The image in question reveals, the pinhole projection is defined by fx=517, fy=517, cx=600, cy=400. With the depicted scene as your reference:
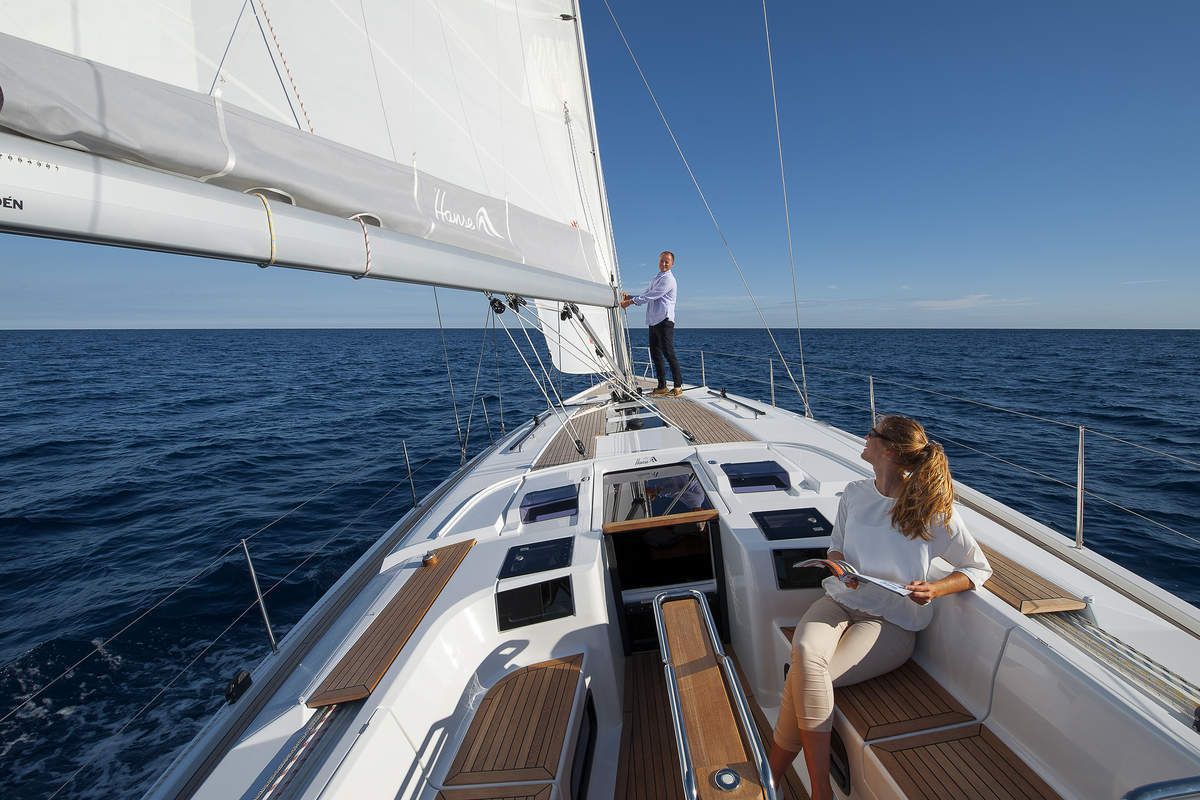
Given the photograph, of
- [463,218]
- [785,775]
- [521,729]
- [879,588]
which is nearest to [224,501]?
[463,218]

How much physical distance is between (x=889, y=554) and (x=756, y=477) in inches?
62.3

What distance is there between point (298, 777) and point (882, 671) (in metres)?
2.13

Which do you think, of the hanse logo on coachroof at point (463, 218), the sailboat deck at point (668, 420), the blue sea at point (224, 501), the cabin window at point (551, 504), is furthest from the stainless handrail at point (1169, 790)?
the sailboat deck at point (668, 420)

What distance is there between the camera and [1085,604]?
6.40 feet

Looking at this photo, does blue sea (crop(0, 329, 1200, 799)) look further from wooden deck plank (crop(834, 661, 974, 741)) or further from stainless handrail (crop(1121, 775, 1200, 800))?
stainless handrail (crop(1121, 775, 1200, 800))

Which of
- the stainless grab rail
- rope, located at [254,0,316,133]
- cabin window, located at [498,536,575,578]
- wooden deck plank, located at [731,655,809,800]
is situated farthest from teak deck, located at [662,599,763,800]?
rope, located at [254,0,316,133]

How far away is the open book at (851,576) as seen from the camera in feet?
6.02

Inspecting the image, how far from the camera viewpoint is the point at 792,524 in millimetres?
2812

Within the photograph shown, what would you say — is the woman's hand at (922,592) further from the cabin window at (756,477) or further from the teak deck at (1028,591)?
the cabin window at (756,477)

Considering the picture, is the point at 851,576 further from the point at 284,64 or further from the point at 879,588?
the point at 284,64

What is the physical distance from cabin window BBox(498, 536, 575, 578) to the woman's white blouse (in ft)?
4.29

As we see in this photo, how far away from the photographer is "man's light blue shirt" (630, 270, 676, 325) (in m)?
5.96

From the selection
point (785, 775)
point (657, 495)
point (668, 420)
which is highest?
point (668, 420)

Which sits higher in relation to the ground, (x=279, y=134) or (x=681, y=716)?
(x=279, y=134)
